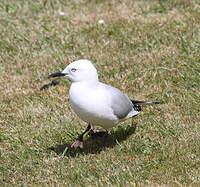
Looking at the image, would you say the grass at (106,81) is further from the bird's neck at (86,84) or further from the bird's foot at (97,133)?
the bird's neck at (86,84)

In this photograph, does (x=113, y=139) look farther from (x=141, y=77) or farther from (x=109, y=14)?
(x=109, y=14)

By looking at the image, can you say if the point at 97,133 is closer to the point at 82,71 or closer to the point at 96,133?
the point at 96,133

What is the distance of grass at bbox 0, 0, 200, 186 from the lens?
5.73 m

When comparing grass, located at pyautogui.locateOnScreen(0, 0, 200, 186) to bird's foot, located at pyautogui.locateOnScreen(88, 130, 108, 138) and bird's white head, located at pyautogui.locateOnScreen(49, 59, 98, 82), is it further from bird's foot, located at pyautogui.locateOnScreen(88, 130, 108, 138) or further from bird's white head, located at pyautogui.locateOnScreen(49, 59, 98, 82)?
bird's white head, located at pyautogui.locateOnScreen(49, 59, 98, 82)

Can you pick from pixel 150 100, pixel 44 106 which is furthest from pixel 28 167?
pixel 150 100

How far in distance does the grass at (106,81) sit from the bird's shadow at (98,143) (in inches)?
0.4

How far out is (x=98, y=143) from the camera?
21.2 feet

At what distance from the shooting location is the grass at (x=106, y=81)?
5.73 metres

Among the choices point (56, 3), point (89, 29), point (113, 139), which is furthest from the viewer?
point (56, 3)

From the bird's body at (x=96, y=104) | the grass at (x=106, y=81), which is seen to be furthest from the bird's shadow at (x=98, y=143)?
the bird's body at (x=96, y=104)

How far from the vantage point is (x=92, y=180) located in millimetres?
5492

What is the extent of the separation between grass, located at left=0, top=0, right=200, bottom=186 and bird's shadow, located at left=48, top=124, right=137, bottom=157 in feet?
0.04

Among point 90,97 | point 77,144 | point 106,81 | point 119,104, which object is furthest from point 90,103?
point 106,81

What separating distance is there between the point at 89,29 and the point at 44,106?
2.43 meters
